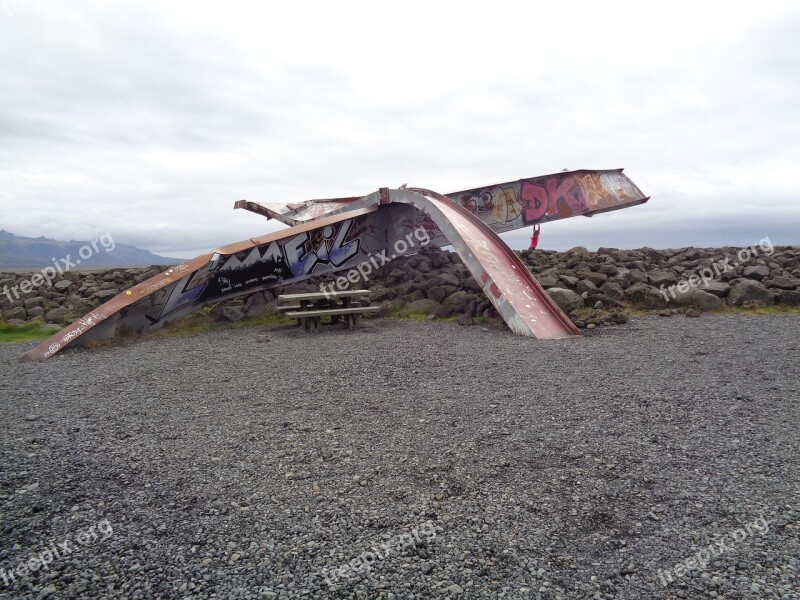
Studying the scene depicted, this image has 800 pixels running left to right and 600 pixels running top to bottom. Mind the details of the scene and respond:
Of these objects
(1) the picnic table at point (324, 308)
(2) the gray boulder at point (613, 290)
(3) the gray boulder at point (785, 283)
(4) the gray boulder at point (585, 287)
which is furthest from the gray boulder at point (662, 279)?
(1) the picnic table at point (324, 308)

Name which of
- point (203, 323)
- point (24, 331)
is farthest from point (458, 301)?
point (24, 331)

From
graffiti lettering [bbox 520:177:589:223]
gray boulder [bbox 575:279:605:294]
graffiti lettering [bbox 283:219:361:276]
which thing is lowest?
gray boulder [bbox 575:279:605:294]

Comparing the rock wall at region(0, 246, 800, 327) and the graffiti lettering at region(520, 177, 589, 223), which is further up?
the graffiti lettering at region(520, 177, 589, 223)

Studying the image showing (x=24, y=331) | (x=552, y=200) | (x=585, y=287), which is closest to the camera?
(x=585, y=287)

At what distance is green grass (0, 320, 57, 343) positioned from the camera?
1200cm

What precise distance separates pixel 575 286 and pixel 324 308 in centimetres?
559

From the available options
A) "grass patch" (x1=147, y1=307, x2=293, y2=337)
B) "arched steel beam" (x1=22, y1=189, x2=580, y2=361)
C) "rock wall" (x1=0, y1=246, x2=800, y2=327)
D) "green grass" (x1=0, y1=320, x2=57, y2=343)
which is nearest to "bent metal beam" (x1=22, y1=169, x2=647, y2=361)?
"arched steel beam" (x1=22, y1=189, x2=580, y2=361)

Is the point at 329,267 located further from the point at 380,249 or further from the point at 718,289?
the point at 718,289

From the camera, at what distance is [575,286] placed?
457 inches

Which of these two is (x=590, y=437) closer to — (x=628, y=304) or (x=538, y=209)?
(x=628, y=304)

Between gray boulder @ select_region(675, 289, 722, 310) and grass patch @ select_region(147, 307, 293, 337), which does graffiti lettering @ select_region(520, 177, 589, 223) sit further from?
grass patch @ select_region(147, 307, 293, 337)

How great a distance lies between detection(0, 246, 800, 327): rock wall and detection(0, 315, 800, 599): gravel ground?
13.7 feet

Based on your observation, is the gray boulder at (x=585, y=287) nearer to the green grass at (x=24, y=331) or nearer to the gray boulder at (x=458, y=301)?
the gray boulder at (x=458, y=301)

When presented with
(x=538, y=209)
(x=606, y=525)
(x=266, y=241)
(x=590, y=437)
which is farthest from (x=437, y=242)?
(x=606, y=525)
